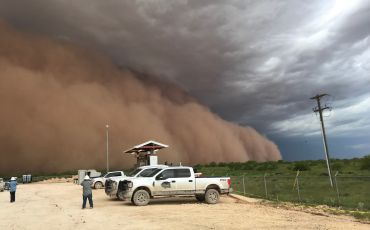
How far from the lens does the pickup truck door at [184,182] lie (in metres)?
18.9

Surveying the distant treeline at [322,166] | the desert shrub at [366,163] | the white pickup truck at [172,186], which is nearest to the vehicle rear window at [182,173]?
the white pickup truck at [172,186]

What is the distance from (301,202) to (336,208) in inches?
110

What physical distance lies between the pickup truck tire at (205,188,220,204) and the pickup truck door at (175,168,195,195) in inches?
31.1

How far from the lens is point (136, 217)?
13672 millimetres

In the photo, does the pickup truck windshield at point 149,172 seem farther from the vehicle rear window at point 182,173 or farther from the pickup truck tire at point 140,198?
the pickup truck tire at point 140,198

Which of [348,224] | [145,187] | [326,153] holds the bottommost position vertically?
[348,224]

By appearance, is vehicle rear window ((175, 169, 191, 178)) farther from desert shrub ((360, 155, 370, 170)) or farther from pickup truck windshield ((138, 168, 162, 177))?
desert shrub ((360, 155, 370, 170))

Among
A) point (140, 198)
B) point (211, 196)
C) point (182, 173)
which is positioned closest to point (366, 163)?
point (211, 196)

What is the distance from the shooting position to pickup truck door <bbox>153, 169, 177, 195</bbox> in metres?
18.7

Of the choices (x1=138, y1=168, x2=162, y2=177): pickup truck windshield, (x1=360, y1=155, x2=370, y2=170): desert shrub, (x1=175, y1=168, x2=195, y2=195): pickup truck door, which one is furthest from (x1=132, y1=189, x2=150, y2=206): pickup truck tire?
(x1=360, y1=155, x2=370, y2=170): desert shrub

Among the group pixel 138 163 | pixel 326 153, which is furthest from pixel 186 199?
pixel 138 163

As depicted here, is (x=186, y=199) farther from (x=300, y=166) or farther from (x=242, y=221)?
(x=300, y=166)

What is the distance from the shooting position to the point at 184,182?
19.0m

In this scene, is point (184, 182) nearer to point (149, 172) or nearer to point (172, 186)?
point (172, 186)
